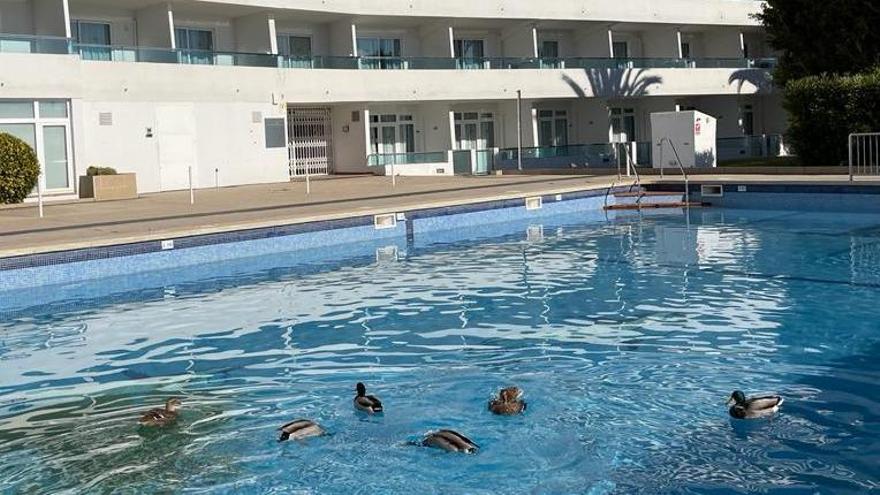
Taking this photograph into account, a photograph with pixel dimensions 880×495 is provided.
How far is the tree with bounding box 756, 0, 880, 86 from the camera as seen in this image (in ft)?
95.8

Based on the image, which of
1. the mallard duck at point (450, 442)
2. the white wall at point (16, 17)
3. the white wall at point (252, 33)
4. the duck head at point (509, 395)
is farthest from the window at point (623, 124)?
the mallard duck at point (450, 442)

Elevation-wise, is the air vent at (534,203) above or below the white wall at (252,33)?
below

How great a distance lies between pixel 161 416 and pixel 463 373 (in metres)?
2.55

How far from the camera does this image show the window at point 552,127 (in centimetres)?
4288

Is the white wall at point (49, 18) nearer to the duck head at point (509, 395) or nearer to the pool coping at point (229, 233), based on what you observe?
the pool coping at point (229, 233)

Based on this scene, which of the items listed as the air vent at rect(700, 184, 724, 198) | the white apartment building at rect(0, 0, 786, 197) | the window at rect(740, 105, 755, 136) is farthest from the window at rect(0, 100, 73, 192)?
the window at rect(740, 105, 755, 136)

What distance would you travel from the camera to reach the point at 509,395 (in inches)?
295

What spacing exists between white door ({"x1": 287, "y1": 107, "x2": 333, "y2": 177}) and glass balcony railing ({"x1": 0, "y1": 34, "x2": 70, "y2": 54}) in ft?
32.2

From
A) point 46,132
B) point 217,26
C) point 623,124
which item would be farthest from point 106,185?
point 623,124

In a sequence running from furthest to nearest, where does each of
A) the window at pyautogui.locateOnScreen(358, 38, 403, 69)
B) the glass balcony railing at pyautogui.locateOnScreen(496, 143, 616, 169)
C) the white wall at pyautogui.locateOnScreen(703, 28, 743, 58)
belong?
the white wall at pyautogui.locateOnScreen(703, 28, 743, 58)
the window at pyautogui.locateOnScreen(358, 38, 403, 69)
the glass balcony railing at pyautogui.locateOnScreen(496, 143, 616, 169)

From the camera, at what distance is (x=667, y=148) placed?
30.6 m

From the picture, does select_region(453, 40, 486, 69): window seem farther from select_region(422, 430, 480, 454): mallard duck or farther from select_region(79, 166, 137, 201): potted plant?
select_region(422, 430, 480, 454): mallard duck

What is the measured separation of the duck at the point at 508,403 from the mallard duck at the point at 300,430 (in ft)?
4.18

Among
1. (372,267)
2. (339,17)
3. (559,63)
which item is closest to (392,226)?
(372,267)
